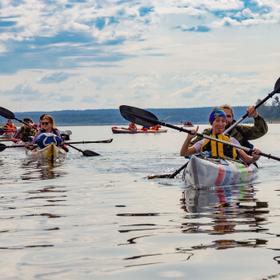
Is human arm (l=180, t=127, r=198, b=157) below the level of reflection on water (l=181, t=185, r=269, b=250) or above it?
above

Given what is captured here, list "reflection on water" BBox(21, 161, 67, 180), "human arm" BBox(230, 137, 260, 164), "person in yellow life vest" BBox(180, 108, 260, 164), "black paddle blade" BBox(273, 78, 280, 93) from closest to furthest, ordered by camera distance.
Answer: "person in yellow life vest" BBox(180, 108, 260, 164) < "human arm" BBox(230, 137, 260, 164) < "reflection on water" BBox(21, 161, 67, 180) < "black paddle blade" BBox(273, 78, 280, 93)

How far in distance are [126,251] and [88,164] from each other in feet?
52.2

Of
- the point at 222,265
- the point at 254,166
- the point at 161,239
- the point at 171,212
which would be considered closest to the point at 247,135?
the point at 254,166

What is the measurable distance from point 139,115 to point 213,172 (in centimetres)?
289

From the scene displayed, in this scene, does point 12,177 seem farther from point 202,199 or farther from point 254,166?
point 202,199

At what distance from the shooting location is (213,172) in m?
13.2

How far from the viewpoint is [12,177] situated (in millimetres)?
16859

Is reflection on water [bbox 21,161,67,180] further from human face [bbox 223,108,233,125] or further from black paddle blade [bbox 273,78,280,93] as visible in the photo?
black paddle blade [bbox 273,78,280,93]

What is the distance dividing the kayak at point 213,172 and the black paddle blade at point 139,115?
66.1 inches

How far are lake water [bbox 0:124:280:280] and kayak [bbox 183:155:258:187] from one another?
308 millimetres

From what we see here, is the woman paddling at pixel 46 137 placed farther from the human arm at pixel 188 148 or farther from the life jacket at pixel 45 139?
the human arm at pixel 188 148

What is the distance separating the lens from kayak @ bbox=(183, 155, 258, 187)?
42.8ft

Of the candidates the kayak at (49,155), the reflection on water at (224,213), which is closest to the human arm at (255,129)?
the reflection on water at (224,213)


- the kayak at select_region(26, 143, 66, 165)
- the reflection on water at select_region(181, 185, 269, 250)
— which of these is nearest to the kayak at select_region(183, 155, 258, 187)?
the reflection on water at select_region(181, 185, 269, 250)
